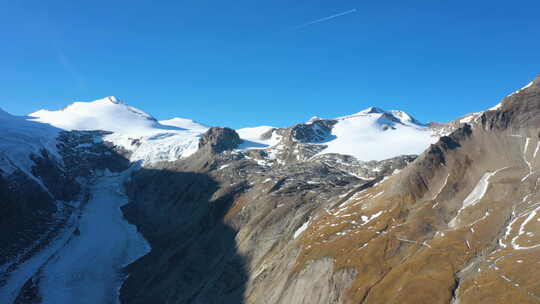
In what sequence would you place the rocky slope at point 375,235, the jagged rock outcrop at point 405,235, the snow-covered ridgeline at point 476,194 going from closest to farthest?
1. the jagged rock outcrop at point 405,235
2. the rocky slope at point 375,235
3. the snow-covered ridgeline at point 476,194

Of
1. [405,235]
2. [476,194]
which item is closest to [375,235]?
[405,235]

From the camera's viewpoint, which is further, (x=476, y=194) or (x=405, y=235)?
(x=476, y=194)

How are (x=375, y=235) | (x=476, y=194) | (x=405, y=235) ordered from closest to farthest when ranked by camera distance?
(x=405, y=235) → (x=375, y=235) → (x=476, y=194)

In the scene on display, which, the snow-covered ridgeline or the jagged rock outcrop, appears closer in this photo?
the jagged rock outcrop

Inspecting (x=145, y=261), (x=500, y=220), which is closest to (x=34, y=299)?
(x=145, y=261)

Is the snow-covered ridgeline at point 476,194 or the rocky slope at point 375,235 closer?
the rocky slope at point 375,235

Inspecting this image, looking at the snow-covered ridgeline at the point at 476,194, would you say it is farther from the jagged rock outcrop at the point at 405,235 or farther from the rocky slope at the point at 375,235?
the rocky slope at the point at 375,235

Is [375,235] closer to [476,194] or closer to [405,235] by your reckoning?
[405,235]

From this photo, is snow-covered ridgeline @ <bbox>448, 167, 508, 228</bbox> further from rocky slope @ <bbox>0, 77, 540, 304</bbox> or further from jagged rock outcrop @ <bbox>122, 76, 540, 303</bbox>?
rocky slope @ <bbox>0, 77, 540, 304</bbox>

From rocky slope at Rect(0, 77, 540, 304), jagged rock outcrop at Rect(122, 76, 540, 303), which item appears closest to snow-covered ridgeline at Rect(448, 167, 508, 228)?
jagged rock outcrop at Rect(122, 76, 540, 303)

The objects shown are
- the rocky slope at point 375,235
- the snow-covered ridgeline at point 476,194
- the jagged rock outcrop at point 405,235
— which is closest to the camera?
the jagged rock outcrop at point 405,235

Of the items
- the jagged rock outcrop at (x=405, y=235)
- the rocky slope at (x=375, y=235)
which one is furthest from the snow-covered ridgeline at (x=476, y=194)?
the rocky slope at (x=375, y=235)
